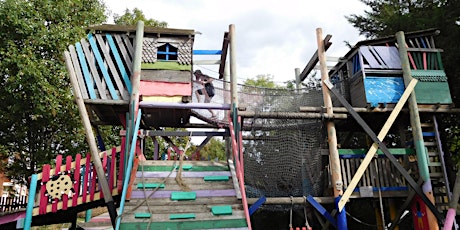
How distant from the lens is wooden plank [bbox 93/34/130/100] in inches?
313

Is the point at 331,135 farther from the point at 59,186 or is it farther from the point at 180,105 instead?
the point at 59,186

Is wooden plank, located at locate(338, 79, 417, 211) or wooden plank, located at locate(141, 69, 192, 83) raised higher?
wooden plank, located at locate(141, 69, 192, 83)

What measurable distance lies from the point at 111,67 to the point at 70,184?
2.89m

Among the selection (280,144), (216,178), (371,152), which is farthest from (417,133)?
(216,178)

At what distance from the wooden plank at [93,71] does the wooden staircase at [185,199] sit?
1.95m

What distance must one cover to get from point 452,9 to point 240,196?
8786 millimetres

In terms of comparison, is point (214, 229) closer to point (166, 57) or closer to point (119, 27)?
point (166, 57)

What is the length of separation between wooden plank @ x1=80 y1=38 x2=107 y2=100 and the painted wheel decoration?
6.82 ft

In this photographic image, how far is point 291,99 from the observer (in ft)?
29.1

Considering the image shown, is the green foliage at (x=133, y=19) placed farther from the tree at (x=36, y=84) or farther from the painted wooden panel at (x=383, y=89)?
the painted wooden panel at (x=383, y=89)

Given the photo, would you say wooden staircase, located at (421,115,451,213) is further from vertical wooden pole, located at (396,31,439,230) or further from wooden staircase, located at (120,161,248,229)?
wooden staircase, located at (120,161,248,229)

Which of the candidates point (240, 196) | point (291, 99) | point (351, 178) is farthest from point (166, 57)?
point (351, 178)

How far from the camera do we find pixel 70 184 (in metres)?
6.52

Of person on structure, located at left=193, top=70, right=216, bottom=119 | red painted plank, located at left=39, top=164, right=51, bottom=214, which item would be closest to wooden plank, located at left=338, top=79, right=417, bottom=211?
person on structure, located at left=193, top=70, right=216, bottom=119
